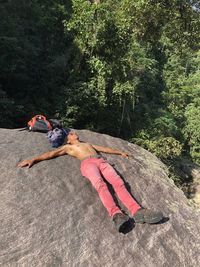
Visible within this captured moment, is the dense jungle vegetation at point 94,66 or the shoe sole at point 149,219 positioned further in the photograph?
the dense jungle vegetation at point 94,66

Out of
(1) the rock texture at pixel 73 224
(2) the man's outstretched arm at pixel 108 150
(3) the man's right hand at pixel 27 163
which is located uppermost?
(2) the man's outstretched arm at pixel 108 150

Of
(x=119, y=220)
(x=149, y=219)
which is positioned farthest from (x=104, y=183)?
(x=149, y=219)

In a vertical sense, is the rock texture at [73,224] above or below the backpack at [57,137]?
below

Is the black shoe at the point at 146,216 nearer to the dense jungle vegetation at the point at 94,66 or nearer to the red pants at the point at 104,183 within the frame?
the red pants at the point at 104,183

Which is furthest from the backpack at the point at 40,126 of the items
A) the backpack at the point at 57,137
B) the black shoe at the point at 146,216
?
the black shoe at the point at 146,216

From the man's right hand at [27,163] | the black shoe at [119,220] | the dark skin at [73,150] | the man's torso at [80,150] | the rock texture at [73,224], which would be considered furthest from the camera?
the man's torso at [80,150]

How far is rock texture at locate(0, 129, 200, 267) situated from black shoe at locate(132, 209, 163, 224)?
142mm

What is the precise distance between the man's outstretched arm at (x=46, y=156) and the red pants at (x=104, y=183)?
64 centimetres

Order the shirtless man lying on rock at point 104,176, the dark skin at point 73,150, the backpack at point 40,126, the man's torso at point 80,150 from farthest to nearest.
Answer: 1. the backpack at point 40,126
2. the man's torso at point 80,150
3. the dark skin at point 73,150
4. the shirtless man lying on rock at point 104,176

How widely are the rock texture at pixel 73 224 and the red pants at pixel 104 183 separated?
0.80ft

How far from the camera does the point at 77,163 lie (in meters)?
7.57

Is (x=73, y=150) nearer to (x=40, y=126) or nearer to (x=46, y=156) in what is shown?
(x=46, y=156)

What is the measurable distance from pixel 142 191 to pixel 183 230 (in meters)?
1.11

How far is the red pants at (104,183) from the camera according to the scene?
20.3ft
